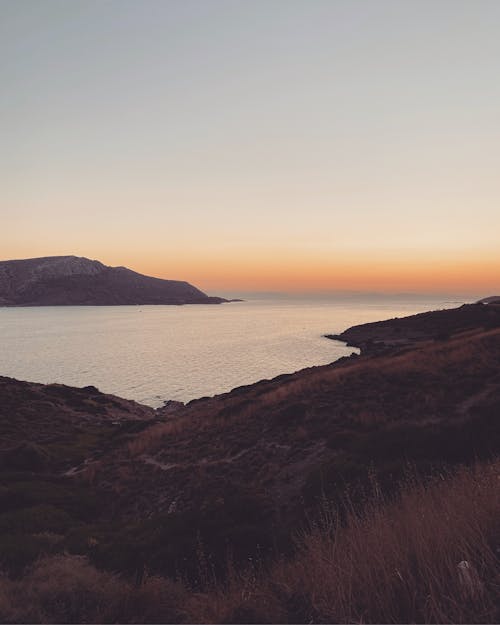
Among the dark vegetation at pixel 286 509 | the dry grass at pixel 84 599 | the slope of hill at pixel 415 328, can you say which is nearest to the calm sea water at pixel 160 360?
the slope of hill at pixel 415 328

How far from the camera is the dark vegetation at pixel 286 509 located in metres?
4.70

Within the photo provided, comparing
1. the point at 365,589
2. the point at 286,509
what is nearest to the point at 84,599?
the point at 365,589

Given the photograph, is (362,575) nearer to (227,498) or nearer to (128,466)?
(227,498)

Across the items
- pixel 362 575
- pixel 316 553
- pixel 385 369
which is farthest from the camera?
pixel 385 369

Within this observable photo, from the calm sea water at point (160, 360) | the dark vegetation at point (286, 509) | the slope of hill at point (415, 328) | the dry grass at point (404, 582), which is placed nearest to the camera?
the dry grass at point (404, 582)

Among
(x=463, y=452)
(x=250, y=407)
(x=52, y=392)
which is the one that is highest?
(x=463, y=452)

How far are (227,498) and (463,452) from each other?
7.83m

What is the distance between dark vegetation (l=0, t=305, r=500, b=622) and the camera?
470 centimetres

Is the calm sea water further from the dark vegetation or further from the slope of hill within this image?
the dark vegetation

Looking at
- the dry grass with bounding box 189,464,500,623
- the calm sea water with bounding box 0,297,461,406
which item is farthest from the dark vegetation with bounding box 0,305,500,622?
the calm sea water with bounding box 0,297,461,406

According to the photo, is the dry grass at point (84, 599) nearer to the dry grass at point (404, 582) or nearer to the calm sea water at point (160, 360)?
the dry grass at point (404, 582)

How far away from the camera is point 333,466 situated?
13406 mm

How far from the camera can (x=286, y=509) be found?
1254 cm

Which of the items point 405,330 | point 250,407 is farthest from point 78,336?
point 250,407
